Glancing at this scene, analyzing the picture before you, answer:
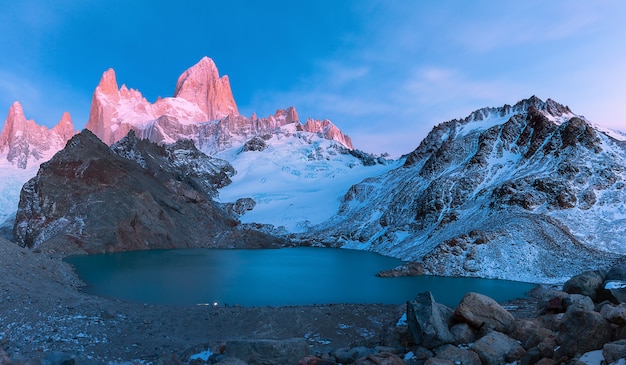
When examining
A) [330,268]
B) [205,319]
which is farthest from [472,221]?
[205,319]

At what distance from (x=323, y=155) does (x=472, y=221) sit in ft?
426

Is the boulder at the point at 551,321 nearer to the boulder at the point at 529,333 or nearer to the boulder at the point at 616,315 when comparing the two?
the boulder at the point at 529,333

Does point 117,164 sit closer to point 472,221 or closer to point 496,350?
point 472,221

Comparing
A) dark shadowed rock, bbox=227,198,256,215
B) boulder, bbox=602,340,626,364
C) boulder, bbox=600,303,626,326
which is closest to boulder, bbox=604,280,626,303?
boulder, bbox=600,303,626,326

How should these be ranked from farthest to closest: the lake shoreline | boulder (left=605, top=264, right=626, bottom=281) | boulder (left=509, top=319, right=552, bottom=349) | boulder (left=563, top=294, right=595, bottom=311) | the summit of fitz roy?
the summit of fitz roy, boulder (left=605, top=264, right=626, bottom=281), the lake shoreline, boulder (left=563, top=294, right=595, bottom=311), boulder (left=509, top=319, right=552, bottom=349)

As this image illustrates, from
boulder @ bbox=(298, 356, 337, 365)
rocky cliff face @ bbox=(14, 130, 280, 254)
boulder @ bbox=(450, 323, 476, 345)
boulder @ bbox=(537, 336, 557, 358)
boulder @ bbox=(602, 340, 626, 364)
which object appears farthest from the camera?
rocky cliff face @ bbox=(14, 130, 280, 254)

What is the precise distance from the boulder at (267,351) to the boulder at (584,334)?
24.8ft

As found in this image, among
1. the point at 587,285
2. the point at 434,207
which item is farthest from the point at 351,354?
the point at 434,207

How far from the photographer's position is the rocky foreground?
1103cm

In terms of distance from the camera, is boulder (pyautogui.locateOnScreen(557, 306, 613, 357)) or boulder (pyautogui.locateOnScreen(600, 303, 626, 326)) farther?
boulder (pyautogui.locateOnScreen(600, 303, 626, 326))

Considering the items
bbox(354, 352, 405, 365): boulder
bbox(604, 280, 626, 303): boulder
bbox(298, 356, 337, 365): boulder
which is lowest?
bbox(298, 356, 337, 365): boulder

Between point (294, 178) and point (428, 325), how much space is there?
488ft

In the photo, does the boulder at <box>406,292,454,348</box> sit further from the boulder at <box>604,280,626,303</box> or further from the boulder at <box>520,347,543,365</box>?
the boulder at <box>604,280,626,303</box>

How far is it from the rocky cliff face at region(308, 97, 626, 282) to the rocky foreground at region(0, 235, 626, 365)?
2146 cm
